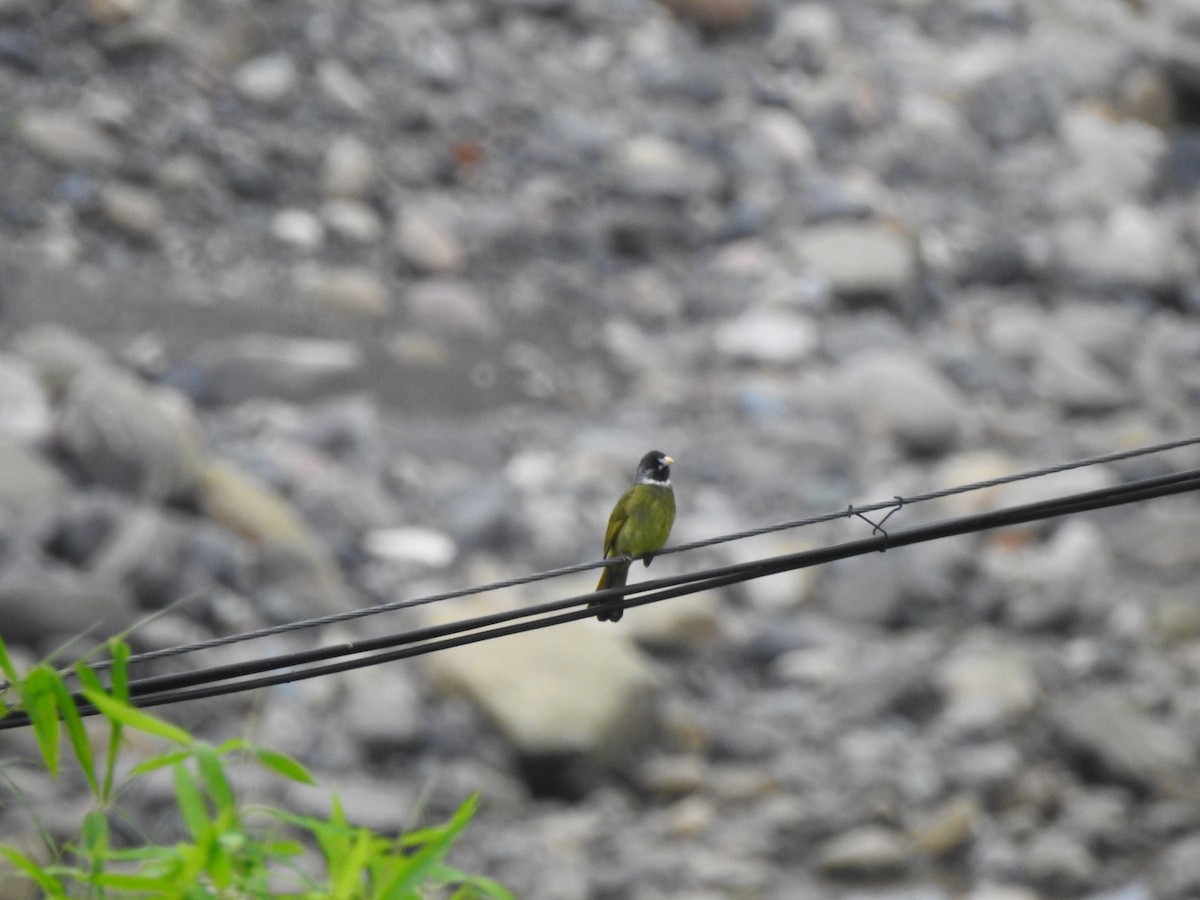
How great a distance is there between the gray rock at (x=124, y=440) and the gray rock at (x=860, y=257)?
6.17 meters

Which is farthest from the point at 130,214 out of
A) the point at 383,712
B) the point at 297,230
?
the point at 383,712

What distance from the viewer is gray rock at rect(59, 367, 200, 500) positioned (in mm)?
8969

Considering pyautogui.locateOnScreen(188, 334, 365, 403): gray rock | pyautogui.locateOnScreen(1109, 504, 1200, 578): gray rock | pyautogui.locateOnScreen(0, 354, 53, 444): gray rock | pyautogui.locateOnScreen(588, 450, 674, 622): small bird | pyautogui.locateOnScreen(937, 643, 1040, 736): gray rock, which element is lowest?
pyautogui.locateOnScreen(588, 450, 674, 622): small bird

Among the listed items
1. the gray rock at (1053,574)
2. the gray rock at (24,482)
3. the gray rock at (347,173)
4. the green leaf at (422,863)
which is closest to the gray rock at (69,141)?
the gray rock at (347,173)

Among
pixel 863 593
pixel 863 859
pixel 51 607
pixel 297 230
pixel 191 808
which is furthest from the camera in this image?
pixel 297 230

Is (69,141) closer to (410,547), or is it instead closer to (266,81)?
(266,81)

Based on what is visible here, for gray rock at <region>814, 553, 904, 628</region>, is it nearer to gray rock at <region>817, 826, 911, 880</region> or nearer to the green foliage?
gray rock at <region>817, 826, 911, 880</region>

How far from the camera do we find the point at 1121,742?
29.3 feet

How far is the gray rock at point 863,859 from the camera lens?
820cm

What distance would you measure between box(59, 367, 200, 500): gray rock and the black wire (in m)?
6.23

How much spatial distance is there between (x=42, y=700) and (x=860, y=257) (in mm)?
11238

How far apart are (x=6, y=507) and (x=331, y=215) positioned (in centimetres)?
512

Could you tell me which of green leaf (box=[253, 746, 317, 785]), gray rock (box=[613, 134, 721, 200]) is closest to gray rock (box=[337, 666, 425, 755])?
green leaf (box=[253, 746, 317, 785])

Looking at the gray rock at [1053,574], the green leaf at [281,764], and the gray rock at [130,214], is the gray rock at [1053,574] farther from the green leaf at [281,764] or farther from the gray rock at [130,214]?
the green leaf at [281,764]
